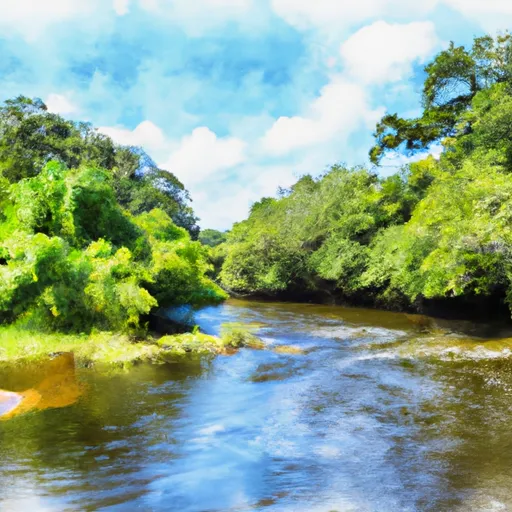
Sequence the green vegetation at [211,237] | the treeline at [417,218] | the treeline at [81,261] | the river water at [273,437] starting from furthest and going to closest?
1. the green vegetation at [211,237]
2. the treeline at [417,218]
3. the treeline at [81,261]
4. the river water at [273,437]

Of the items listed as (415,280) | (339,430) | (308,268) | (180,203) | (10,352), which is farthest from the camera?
(180,203)

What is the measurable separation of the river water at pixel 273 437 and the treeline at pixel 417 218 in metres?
4.50

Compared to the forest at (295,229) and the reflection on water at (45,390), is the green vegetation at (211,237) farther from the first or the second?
the reflection on water at (45,390)

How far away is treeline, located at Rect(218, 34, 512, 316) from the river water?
450 cm

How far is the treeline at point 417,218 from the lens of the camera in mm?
17375

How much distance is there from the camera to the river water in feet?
20.0

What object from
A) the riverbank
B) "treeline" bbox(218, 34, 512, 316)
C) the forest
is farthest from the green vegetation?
the riverbank

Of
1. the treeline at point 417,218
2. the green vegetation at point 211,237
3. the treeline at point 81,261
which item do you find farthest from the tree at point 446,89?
the green vegetation at point 211,237

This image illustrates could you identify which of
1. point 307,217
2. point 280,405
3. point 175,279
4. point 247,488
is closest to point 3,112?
point 307,217

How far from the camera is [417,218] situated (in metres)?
21.4

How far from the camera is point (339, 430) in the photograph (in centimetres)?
861

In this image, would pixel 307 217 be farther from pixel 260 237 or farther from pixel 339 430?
pixel 339 430

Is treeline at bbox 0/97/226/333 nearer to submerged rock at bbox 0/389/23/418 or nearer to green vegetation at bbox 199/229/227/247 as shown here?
submerged rock at bbox 0/389/23/418

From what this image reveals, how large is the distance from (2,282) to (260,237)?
2217 centimetres
